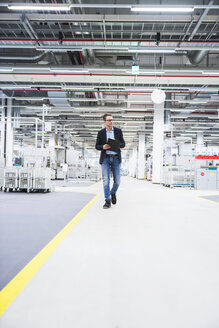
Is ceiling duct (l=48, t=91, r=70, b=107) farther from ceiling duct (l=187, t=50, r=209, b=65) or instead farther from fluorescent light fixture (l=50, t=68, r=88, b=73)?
ceiling duct (l=187, t=50, r=209, b=65)

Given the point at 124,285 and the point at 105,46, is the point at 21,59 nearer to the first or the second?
the point at 105,46

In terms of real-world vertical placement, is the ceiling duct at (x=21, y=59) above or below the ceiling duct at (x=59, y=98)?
above

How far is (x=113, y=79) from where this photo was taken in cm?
1120

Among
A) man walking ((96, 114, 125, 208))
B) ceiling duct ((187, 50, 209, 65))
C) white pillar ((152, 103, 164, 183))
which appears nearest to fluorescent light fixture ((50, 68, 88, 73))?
ceiling duct ((187, 50, 209, 65))

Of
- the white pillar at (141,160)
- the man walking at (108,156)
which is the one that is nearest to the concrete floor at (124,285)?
the man walking at (108,156)

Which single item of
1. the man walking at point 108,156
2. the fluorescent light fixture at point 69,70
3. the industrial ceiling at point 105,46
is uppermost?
the industrial ceiling at point 105,46

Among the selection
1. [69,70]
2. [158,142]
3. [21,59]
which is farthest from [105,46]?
[158,142]

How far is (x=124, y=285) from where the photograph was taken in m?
1.32

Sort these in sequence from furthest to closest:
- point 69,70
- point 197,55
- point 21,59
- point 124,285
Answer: point 21,59 → point 69,70 → point 197,55 → point 124,285

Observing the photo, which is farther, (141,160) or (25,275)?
(141,160)

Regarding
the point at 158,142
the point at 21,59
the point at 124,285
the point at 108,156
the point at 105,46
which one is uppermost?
the point at 21,59

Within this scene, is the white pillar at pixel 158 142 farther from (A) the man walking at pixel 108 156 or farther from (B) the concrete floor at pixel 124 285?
(B) the concrete floor at pixel 124 285

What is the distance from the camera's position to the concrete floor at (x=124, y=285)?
1.01 metres

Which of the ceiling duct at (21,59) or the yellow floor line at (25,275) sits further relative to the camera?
the ceiling duct at (21,59)
